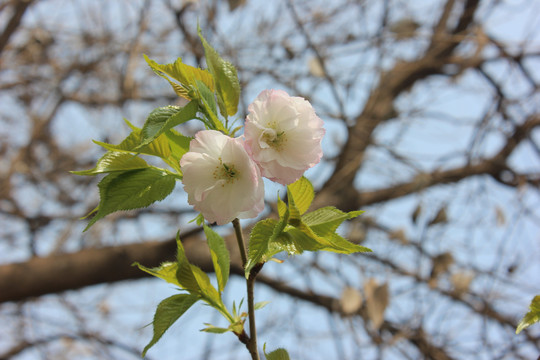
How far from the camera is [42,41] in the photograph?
199 cm

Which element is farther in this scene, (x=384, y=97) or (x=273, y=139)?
(x=384, y=97)

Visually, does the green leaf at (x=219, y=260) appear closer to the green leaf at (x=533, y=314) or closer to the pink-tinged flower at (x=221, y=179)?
the pink-tinged flower at (x=221, y=179)

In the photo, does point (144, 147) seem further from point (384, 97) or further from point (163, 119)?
point (384, 97)

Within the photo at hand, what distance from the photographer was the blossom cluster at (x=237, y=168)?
0.32 m

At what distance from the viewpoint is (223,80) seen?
1.14 feet

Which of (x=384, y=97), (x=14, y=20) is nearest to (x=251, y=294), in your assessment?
(x=14, y=20)

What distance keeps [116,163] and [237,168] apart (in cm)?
9

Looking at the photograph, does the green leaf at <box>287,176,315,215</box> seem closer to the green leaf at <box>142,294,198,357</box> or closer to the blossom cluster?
the blossom cluster

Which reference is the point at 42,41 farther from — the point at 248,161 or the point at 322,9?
the point at 248,161

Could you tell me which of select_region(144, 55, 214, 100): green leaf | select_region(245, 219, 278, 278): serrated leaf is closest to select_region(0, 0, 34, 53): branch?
select_region(144, 55, 214, 100): green leaf

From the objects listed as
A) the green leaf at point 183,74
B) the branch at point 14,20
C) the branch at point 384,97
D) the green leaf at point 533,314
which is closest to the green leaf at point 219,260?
the green leaf at point 183,74

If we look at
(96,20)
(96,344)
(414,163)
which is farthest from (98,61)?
(414,163)

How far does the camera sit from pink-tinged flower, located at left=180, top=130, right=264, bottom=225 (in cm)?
31

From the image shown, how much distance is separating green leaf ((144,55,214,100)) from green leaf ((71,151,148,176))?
0.06 meters
